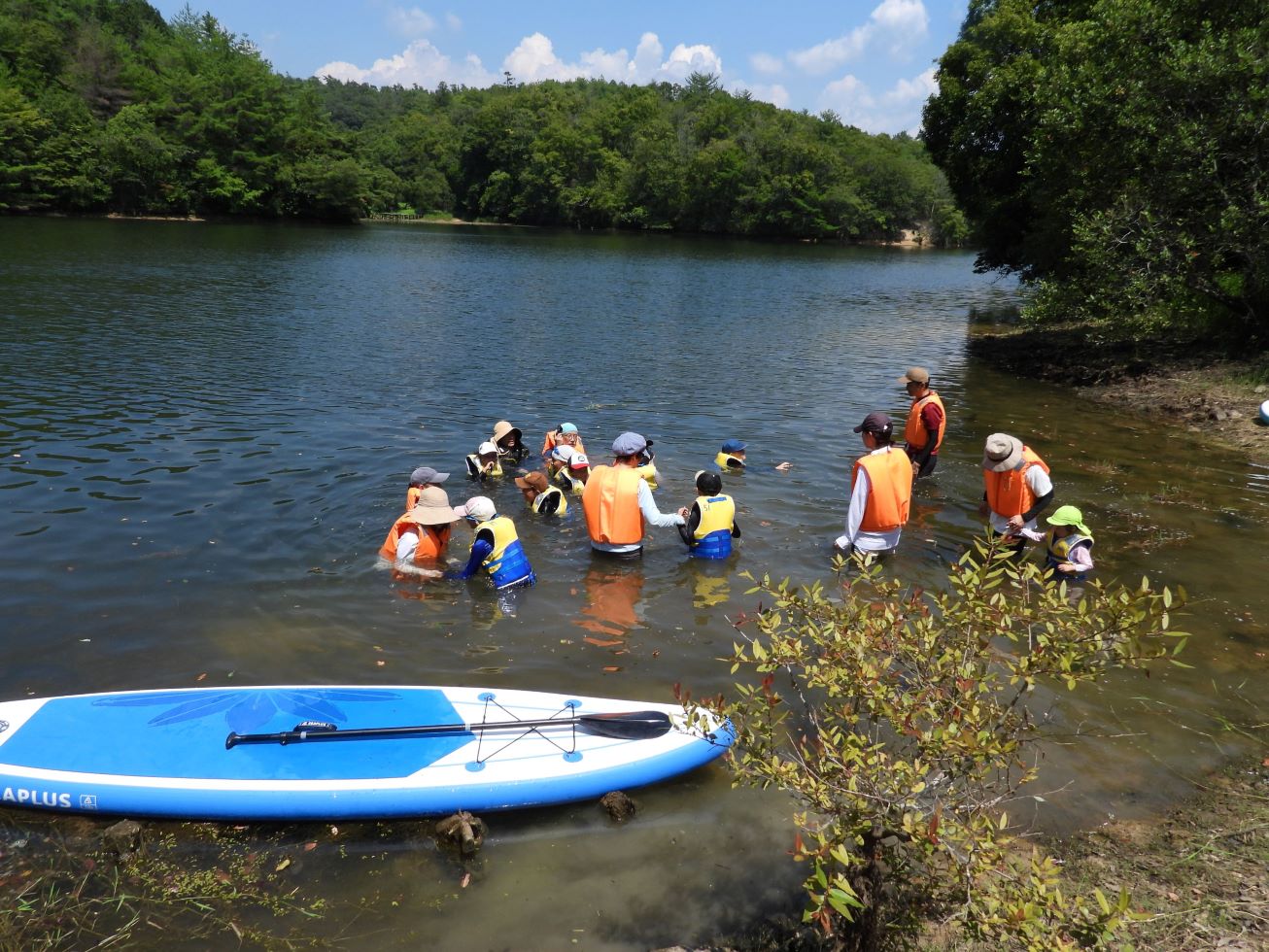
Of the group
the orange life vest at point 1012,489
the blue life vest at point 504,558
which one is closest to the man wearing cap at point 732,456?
the orange life vest at point 1012,489

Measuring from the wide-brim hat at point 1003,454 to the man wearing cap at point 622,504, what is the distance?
149 inches

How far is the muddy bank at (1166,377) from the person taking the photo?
1699 cm

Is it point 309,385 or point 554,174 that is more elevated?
point 554,174

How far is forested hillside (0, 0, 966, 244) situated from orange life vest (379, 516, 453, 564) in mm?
68793

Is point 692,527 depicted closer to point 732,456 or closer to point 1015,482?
point 1015,482

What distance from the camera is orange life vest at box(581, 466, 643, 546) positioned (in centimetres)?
1023

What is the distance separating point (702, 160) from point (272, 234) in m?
53.6

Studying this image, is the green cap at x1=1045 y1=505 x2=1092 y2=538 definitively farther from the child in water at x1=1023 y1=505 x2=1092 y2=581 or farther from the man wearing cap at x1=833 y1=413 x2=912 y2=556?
the man wearing cap at x1=833 y1=413 x2=912 y2=556

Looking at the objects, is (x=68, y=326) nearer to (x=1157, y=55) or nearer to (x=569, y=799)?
(x=569, y=799)

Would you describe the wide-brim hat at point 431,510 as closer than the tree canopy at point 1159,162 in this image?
Yes

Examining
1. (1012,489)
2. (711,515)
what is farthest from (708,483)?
(1012,489)

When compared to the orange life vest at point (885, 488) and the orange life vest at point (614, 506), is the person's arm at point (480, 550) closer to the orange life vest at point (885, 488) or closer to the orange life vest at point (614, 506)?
the orange life vest at point (614, 506)

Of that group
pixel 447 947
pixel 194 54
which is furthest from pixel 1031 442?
pixel 194 54

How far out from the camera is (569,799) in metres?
6.42
